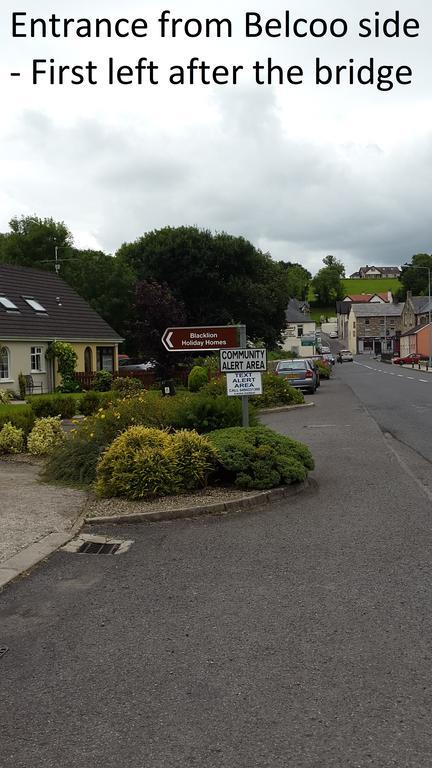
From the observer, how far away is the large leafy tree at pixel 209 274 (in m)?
50.8

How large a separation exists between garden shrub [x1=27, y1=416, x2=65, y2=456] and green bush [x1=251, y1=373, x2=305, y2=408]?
12311mm

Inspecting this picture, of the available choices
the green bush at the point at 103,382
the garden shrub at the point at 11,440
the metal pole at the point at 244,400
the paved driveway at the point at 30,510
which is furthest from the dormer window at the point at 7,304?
the metal pole at the point at 244,400

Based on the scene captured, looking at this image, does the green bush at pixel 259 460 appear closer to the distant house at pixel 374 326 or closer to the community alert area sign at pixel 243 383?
the community alert area sign at pixel 243 383

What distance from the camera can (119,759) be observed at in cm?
318

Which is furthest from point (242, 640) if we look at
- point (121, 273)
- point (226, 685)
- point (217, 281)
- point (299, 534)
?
point (121, 273)

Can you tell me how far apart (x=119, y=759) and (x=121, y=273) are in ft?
207

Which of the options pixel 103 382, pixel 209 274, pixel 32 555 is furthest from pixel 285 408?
pixel 209 274

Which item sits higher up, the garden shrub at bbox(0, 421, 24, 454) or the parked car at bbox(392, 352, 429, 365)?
the parked car at bbox(392, 352, 429, 365)

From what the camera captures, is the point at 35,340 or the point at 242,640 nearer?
the point at 242,640

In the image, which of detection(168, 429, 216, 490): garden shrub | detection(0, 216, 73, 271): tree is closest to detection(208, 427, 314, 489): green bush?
detection(168, 429, 216, 490): garden shrub

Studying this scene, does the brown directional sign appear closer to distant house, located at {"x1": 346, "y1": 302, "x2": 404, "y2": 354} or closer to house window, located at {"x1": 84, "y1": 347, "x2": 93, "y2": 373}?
house window, located at {"x1": 84, "y1": 347, "x2": 93, "y2": 373}

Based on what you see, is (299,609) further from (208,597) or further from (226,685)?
(226,685)

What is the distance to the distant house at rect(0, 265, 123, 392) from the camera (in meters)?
34.6

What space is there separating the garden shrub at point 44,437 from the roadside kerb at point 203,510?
17.8ft
